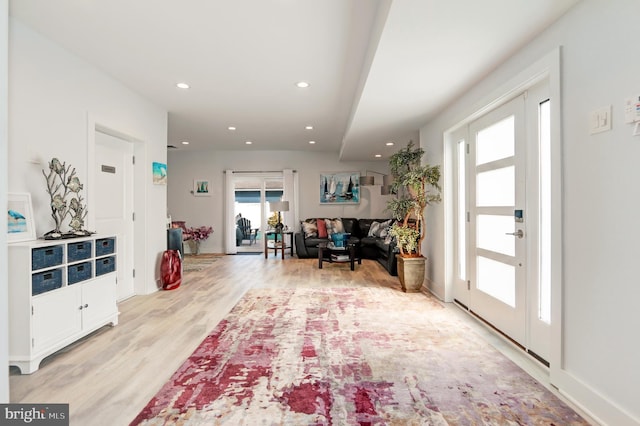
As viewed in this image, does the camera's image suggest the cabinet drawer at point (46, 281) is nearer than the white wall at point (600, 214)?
No

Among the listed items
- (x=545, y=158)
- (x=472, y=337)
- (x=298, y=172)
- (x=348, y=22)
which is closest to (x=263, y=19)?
(x=348, y=22)

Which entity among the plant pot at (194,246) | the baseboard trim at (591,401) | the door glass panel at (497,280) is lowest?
the baseboard trim at (591,401)

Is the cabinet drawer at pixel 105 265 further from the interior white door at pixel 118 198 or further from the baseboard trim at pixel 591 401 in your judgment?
the baseboard trim at pixel 591 401

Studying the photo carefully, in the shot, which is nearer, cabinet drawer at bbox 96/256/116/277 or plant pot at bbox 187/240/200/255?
cabinet drawer at bbox 96/256/116/277

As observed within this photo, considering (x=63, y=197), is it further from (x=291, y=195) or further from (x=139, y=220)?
(x=291, y=195)

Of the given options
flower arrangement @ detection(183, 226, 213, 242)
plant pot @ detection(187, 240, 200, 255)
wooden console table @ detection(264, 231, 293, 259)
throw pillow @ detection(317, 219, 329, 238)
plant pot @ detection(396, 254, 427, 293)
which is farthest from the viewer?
plant pot @ detection(187, 240, 200, 255)

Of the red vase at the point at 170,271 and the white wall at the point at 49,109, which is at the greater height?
the white wall at the point at 49,109

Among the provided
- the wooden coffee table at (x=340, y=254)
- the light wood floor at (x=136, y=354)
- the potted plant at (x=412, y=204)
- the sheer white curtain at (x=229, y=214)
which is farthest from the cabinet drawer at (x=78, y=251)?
the sheer white curtain at (x=229, y=214)

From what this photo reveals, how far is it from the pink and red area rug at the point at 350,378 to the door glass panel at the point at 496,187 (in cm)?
123

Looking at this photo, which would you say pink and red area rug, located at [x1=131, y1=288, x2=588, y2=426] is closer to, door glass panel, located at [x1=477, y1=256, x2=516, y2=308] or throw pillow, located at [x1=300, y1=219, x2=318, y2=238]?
door glass panel, located at [x1=477, y1=256, x2=516, y2=308]

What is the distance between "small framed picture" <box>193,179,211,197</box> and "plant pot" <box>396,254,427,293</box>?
584 centimetres

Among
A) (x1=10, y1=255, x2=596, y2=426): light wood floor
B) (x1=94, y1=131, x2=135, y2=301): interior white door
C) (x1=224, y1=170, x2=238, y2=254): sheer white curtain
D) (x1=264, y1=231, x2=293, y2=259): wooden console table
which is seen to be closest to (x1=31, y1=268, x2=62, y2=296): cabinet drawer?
(x1=10, y1=255, x2=596, y2=426): light wood floor

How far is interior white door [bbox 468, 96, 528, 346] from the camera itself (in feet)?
8.75

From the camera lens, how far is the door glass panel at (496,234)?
2.84 m
